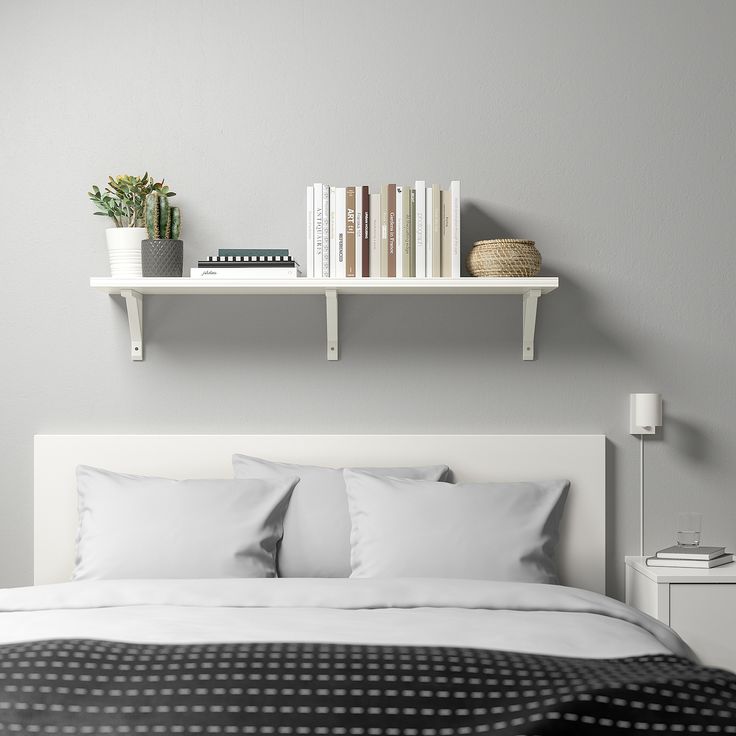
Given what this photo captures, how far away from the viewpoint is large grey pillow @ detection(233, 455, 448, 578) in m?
2.54

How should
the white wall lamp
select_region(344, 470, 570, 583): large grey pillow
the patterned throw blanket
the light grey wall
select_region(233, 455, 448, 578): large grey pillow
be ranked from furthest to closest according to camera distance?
the light grey wall, the white wall lamp, select_region(233, 455, 448, 578): large grey pillow, select_region(344, 470, 570, 583): large grey pillow, the patterned throw blanket

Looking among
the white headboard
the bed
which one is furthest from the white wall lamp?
the bed

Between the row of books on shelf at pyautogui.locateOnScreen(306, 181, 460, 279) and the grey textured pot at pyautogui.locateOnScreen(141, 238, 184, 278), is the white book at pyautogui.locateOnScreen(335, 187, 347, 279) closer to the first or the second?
the row of books on shelf at pyautogui.locateOnScreen(306, 181, 460, 279)

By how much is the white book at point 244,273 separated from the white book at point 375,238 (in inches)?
9.1

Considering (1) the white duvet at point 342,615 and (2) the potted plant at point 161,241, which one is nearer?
(1) the white duvet at point 342,615

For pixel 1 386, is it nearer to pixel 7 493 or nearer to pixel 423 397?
A: pixel 7 493

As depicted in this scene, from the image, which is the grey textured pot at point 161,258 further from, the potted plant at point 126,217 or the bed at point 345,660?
the bed at point 345,660

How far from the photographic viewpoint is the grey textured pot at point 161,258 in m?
2.68

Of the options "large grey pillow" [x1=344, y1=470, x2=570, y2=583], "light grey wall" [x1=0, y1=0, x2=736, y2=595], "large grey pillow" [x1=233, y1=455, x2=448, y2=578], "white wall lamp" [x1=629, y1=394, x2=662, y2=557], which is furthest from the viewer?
"light grey wall" [x1=0, y1=0, x2=736, y2=595]

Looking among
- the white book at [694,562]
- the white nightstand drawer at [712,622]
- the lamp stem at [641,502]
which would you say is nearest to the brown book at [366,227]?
the lamp stem at [641,502]

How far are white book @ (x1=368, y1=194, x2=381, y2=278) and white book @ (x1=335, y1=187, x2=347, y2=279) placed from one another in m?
0.08

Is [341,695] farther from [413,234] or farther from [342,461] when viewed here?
[413,234]

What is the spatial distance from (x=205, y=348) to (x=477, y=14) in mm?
1388

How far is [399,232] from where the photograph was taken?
8.77 ft
